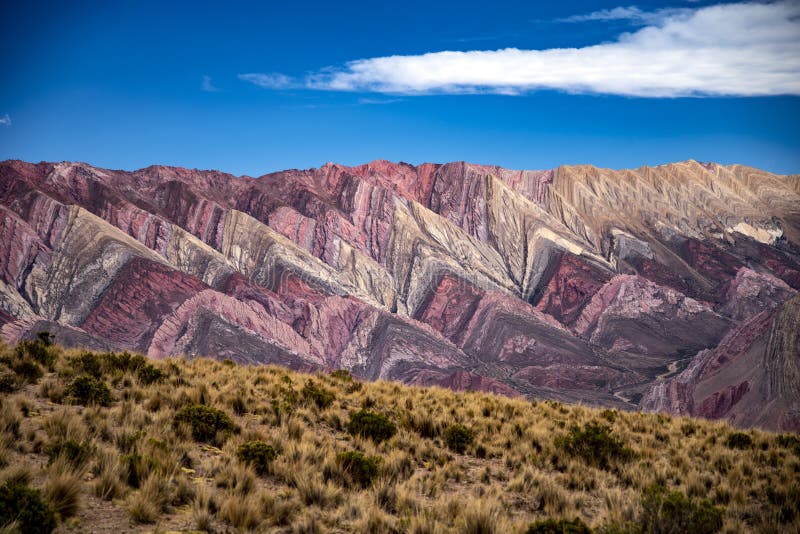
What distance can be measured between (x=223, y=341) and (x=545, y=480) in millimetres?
120988

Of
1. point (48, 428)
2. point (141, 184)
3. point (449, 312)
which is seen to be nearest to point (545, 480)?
point (48, 428)

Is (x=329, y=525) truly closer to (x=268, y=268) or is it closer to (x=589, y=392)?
(x=589, y=392)

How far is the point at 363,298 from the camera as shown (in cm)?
16150

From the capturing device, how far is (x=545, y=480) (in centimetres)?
1144

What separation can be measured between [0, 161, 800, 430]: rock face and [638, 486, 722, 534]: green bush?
80209 mm

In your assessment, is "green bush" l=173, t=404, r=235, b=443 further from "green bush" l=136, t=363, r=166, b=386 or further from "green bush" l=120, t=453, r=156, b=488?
"green bush" l=136, t=363, r=166, b=386

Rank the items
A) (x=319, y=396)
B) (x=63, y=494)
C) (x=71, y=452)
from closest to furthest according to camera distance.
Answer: (x=63, y=494) → (x=71, y=452) → (x=319, y=396)

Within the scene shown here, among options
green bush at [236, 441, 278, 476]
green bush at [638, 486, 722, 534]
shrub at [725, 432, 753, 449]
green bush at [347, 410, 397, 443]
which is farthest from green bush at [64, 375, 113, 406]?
shrub at [725, 432, 753, 449]

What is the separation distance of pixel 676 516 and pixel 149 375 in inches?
544

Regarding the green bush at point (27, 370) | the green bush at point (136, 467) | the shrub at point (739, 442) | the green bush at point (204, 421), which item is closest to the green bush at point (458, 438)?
the green bush at point (204, 421)

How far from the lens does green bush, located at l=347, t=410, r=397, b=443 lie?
13.5 meters

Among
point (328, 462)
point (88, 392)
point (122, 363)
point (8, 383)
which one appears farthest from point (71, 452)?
point (122, 363)

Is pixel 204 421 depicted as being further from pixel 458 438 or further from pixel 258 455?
pixel 458 438

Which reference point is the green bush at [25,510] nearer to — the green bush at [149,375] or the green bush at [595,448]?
the green bush at [149,375]
